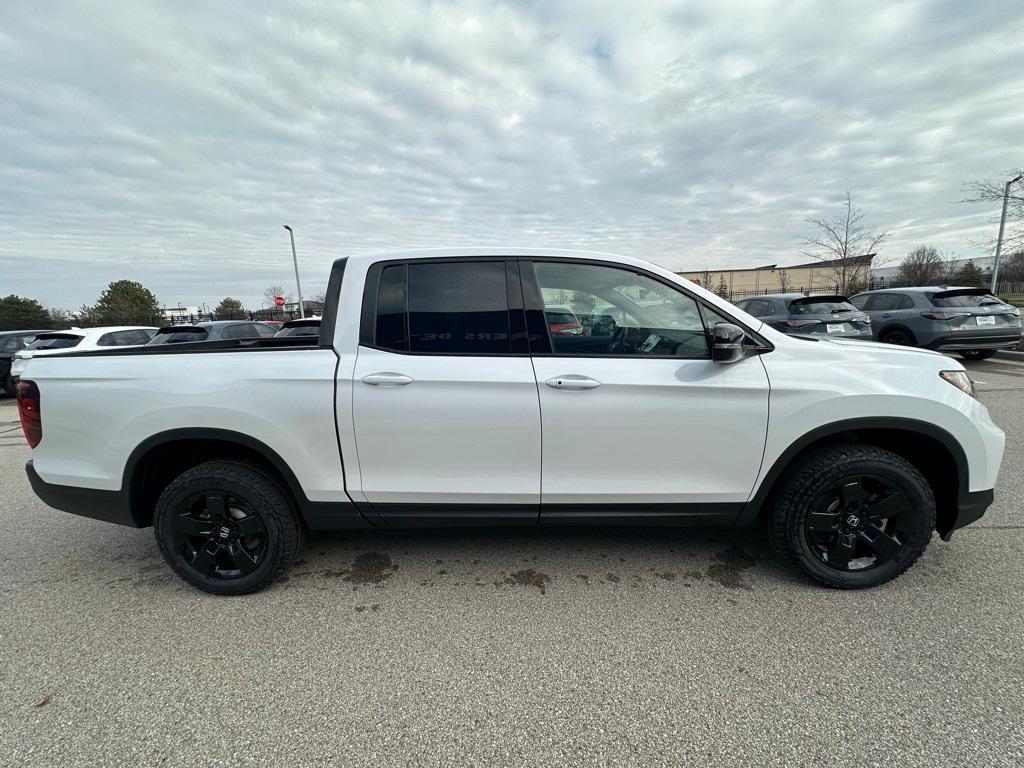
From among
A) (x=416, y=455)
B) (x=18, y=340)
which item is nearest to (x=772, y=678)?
(x=416, y=455)

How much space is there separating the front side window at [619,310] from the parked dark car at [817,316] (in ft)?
22.2

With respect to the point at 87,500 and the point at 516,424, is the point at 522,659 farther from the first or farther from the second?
the point at 87,500

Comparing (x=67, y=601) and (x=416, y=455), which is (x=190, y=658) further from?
(x=416, y=455)

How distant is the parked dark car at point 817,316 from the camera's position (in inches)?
323

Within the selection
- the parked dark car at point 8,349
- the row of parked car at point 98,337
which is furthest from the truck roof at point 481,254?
the parked dark car at point 8,349

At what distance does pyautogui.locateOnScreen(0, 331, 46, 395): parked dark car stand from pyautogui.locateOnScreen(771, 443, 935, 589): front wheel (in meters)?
12.9

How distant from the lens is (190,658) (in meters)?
2.06

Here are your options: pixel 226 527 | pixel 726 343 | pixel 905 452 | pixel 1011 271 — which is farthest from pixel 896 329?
pixel 1011 271

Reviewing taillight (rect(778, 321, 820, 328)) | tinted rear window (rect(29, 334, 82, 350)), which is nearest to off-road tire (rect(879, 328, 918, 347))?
taillight (rect(778, 321, 820, 328))

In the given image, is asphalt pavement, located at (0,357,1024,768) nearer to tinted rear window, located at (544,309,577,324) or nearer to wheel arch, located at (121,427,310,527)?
wheel arch, located at (121,427,310,527)

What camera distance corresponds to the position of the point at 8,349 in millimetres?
9477

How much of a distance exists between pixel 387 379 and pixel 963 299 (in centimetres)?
1126

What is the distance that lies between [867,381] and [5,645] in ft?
14.1

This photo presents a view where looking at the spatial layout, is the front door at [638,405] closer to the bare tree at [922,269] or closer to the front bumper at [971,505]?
the front bumper at [971,505]
